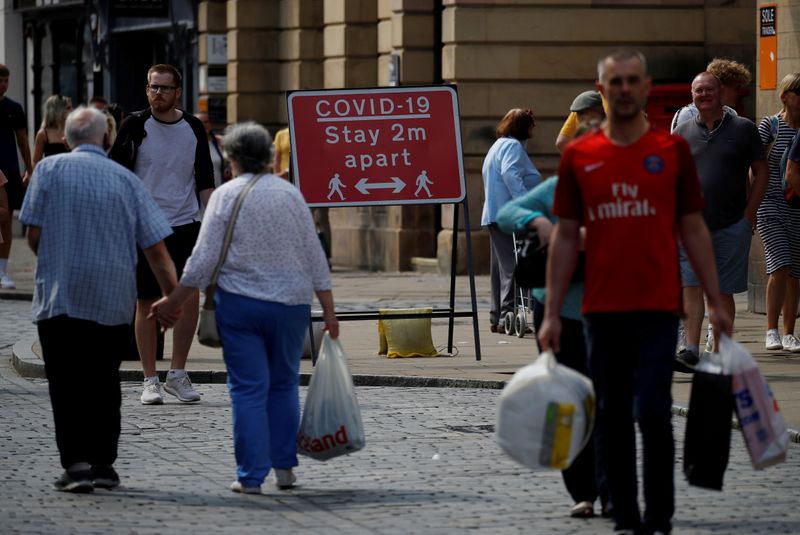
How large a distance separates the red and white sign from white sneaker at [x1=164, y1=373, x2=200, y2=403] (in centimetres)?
203

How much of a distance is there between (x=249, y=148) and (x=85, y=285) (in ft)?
2.93

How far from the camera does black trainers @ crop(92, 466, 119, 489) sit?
8.12 m

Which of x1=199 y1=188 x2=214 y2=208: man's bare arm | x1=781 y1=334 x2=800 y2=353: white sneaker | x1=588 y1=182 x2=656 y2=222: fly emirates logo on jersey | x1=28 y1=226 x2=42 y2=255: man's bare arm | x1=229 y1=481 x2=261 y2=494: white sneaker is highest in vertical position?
x1=588 y1=182 x2=656 y2=222: fly emirates logo on jersey

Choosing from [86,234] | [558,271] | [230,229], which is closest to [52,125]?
[86,234]

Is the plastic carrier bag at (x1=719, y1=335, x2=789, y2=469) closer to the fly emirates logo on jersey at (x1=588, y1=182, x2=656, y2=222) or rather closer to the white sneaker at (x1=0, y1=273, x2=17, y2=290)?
the fly emirates logo on jersey at (x1=588, y1=182, x2=656, y2=222)

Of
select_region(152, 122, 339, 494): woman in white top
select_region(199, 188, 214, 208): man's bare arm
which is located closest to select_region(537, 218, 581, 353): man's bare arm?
select_region(152, 122, 339, 494): woman in white top

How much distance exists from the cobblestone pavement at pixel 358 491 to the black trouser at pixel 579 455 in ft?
0.39

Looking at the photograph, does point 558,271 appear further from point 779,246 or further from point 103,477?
point 779,246

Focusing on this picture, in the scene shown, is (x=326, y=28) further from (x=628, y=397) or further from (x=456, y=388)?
(x=628, y=397)

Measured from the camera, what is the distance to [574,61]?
20.6 m

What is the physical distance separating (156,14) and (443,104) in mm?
16874

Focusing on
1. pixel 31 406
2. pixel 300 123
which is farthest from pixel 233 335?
pixel 300 123

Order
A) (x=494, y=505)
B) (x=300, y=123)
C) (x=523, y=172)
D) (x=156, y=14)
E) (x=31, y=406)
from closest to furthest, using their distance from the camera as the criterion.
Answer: (x=494, y=505) < (x=31, y=406) < (x=300, y=123) < (x=523, y=172) < (x=156, y=14)

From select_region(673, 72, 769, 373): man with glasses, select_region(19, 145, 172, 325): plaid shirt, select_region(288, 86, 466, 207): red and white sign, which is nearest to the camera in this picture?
select_region(19, 145, 172, 325): plaid shirt
